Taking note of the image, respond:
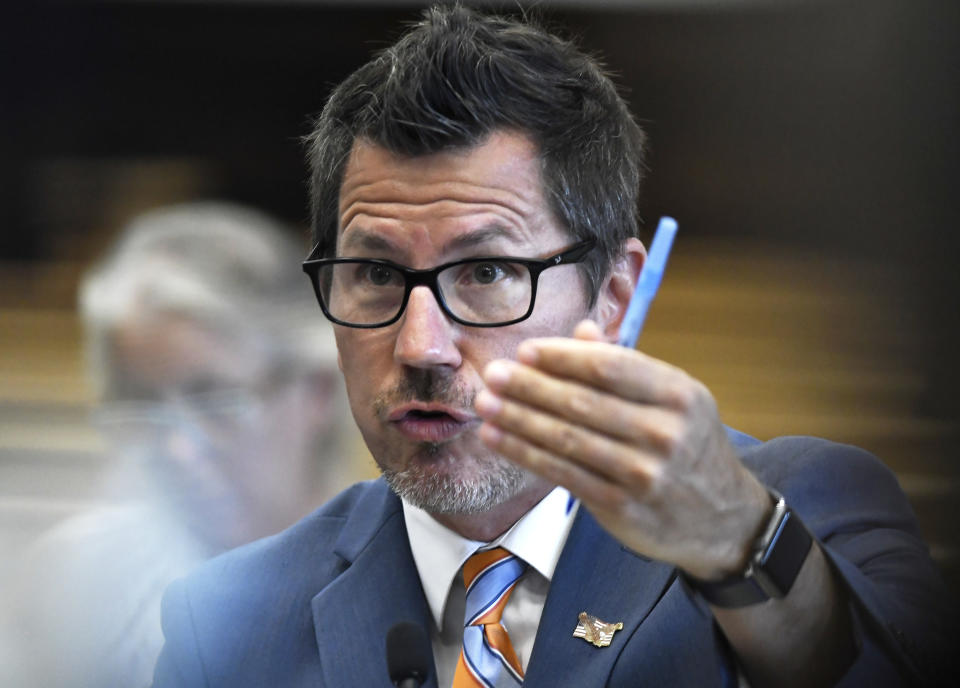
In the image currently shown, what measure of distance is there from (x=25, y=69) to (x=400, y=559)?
6.70 feet

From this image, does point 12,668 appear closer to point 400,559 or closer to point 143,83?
point 400,559

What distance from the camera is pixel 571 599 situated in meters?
1.26

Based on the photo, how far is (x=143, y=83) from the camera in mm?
2865

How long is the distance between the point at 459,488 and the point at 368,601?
9.2 inches

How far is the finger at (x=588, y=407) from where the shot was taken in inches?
32.2

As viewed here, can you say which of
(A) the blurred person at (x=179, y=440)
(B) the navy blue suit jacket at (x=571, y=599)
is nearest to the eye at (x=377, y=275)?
(B) the navy blue suit jacket at (x=571, y=599)

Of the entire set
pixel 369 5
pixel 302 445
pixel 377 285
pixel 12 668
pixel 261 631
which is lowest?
pixel 12 668

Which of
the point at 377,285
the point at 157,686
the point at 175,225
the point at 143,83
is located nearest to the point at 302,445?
the point at 175,225

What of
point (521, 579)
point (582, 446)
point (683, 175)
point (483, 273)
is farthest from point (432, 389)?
point (683, 175)

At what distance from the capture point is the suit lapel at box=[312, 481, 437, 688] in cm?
133

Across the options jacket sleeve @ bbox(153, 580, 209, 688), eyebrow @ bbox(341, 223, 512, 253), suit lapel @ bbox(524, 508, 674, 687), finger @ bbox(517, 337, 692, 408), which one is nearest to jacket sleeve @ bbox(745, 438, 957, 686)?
suit lapel @ bbox(524, 508, 674, 687)

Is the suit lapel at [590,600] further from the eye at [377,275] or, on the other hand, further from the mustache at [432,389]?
the eye at [377,275]

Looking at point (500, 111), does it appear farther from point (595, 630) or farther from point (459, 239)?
point (595, 630)

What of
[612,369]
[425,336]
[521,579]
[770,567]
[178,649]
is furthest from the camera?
[178,649]
